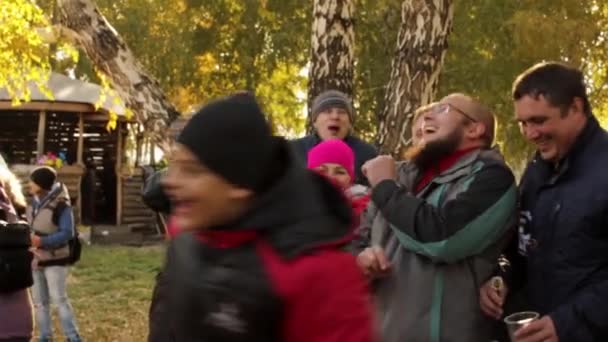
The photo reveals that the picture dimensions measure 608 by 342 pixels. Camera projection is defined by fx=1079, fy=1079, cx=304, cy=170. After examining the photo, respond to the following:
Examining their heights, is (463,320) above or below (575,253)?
below

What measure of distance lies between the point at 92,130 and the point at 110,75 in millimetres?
21902

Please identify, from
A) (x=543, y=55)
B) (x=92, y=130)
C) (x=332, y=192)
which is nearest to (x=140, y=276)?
(x=543, y=55)

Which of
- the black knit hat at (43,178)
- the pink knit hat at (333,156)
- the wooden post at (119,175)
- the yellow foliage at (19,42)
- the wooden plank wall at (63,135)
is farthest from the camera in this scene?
the wooden plank wall at (63,135)

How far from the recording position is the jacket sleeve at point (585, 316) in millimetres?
3852

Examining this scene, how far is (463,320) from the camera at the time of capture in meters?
4.12

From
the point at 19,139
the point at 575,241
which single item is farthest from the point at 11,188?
the point at 19,139

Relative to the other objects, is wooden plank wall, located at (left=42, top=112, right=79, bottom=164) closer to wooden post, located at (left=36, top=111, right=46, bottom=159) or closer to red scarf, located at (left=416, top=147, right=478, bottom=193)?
wooden post, located at (left=36, top=111, right=46, bottom=159)

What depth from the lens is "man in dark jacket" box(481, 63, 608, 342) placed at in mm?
3855

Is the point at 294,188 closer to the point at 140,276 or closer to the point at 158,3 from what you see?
the point at 140,276

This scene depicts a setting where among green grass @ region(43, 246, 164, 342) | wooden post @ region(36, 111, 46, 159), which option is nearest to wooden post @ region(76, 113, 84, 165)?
wooden post @ region(36, 111, 46, 159)

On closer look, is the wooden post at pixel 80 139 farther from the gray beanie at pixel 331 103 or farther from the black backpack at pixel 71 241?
the gray beanie at pixel 331 103

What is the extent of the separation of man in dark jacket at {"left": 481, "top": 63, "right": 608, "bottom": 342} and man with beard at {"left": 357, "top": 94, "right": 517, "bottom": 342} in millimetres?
109

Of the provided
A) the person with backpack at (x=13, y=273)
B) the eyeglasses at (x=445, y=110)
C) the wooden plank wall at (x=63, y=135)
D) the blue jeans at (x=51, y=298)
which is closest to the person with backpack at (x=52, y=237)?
the blue jeans at (x=51, y=298)

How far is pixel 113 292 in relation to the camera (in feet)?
51.5
